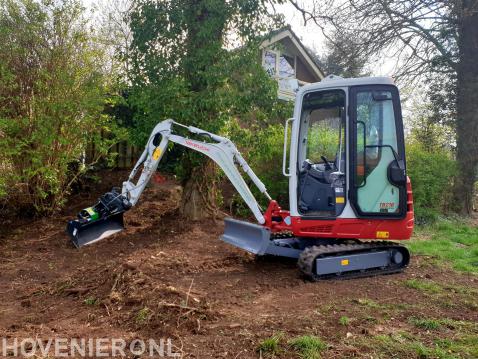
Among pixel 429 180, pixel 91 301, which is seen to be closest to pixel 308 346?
pixel 91 301

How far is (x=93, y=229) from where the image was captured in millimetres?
7402

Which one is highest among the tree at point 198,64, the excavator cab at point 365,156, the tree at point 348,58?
the tree at point 348,58

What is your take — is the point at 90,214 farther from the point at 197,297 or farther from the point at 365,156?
the point at 365,156

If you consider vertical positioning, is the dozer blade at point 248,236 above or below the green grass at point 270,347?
above

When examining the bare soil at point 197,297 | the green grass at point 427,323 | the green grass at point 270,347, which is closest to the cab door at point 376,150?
the bare soil at point 197,297

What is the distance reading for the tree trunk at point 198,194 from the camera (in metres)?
8.54

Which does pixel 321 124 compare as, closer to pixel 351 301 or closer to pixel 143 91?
pixel 351 301

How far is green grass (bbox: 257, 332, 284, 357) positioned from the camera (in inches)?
140

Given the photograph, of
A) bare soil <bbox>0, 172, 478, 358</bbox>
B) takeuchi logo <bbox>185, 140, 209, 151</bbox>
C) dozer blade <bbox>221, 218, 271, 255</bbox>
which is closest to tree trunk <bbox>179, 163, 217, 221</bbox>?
bare soil <bbox>0, 172, 478, 358</bbox>

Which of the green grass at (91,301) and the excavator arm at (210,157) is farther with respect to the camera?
the excavator arm at (210,157)

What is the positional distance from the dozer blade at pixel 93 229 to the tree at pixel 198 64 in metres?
1.60

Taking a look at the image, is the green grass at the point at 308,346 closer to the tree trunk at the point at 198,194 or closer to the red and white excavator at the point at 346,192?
the red and white excavator at the point at 346,192

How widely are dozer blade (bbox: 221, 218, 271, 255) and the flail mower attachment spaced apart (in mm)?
1846

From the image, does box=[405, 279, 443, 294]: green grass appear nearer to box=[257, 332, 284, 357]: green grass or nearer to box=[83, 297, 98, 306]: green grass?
box=[257, 332, 284, 357]: green grass
